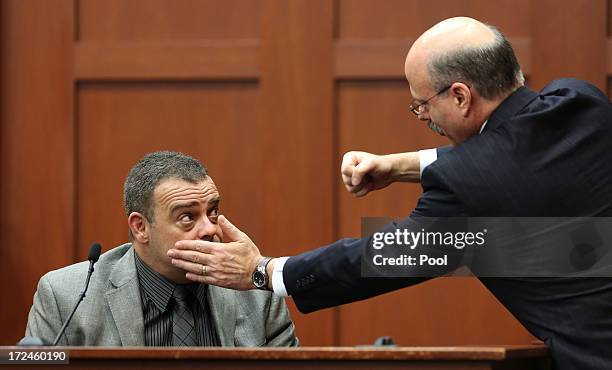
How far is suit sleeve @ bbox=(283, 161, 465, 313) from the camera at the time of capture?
2975 mm

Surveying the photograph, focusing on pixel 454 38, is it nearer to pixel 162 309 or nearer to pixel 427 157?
pixel 427 157

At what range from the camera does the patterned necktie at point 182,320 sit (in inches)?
145

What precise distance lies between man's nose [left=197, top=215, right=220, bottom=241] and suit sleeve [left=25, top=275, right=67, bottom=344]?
0.45m

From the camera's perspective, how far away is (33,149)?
522 cm

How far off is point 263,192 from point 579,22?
4.52 feet

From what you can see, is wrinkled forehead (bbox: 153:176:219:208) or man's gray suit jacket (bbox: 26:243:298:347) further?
wrinkled forehead (bbox: 153:176:219:208)

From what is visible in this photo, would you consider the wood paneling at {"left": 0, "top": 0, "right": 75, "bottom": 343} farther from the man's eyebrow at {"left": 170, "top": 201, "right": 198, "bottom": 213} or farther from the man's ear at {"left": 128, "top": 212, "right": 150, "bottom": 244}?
the man's eyebrow at {"left": 170, "top": 201, "right": 198, "bottom": 213}

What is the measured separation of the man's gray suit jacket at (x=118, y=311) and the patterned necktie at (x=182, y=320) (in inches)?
2.8

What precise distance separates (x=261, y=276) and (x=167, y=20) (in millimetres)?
2200

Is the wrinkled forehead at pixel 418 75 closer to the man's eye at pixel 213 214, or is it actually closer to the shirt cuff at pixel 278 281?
the shirt cuff at pixel 278 281

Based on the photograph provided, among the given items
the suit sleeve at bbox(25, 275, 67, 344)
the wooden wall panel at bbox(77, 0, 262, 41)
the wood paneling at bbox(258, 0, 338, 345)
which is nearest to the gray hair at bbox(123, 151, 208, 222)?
the suit sleeve at bbox(25, 275, 67, 344)

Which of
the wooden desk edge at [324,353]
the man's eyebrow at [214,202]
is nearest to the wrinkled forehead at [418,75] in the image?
the wooden desk edge at [324,353]

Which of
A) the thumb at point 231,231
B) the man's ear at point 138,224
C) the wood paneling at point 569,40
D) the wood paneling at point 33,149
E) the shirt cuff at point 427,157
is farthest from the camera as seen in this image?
the wood paneling at point 33,149

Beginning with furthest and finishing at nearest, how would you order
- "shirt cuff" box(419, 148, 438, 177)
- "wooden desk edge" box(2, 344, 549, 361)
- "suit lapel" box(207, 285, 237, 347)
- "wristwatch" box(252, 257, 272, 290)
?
1. "suit lapel" box(207, 285, 237, 347)
2. "shirt cuff" box(419, 148, 438, 177)
3. "wristwatch" box(252, 257, 272, 290)
4. "wooden desk edge" box(2, 344, 549, 361)
